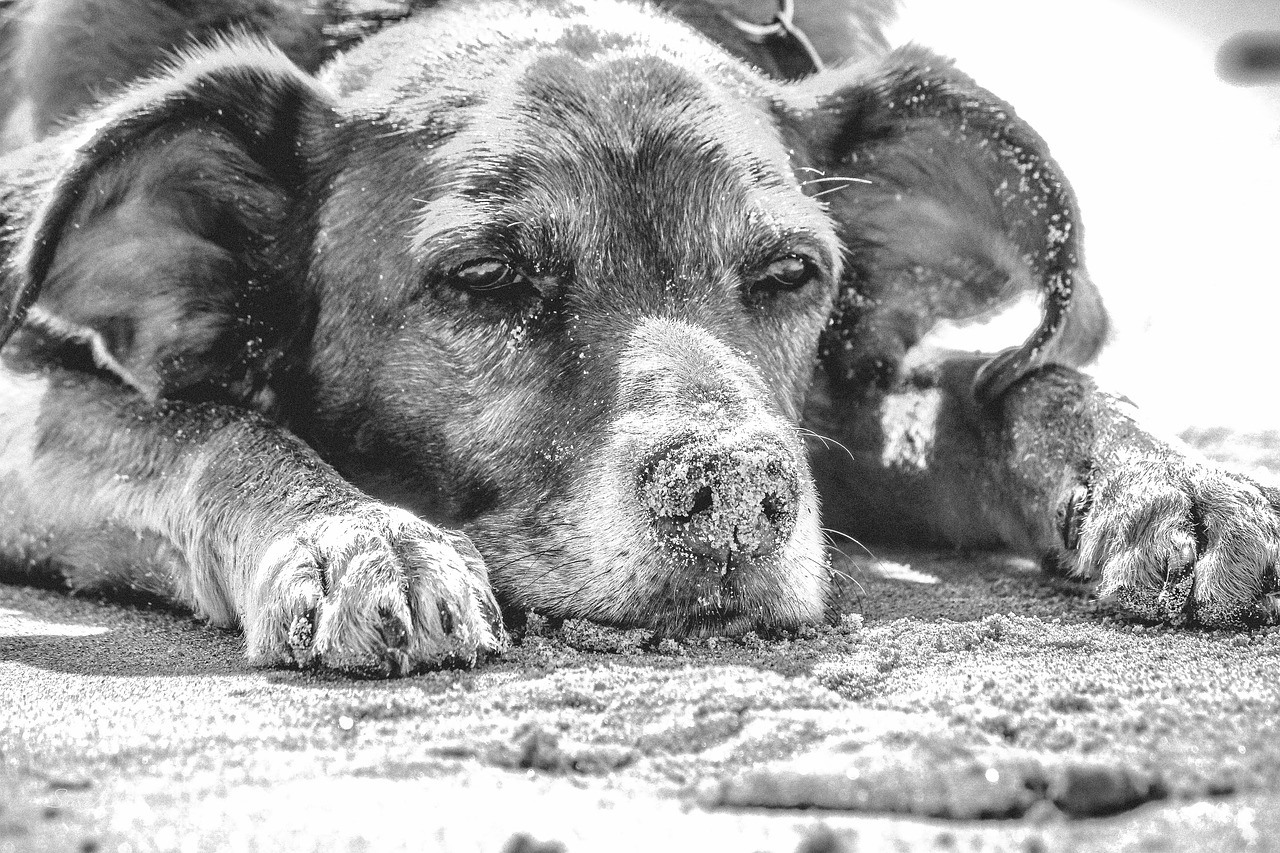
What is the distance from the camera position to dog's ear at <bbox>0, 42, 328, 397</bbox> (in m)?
3.18

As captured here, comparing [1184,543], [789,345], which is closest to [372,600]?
[789,345]

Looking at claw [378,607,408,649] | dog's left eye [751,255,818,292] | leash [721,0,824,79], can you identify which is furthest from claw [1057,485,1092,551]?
leash [721,0,824,79]

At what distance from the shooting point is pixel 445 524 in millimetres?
3121

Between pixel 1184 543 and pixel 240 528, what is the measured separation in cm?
202

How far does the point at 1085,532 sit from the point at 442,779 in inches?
73.5

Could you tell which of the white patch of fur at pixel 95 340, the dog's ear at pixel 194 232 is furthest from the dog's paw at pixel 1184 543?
the white patch of fur at pixel 95 340

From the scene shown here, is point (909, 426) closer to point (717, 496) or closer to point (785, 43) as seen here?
point (785, 43)

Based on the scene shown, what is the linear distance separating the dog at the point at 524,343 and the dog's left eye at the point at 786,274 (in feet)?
0.04

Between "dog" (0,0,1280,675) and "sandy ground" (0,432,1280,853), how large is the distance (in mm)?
218

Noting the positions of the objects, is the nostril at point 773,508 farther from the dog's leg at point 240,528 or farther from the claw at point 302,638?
the claw at point 302,638

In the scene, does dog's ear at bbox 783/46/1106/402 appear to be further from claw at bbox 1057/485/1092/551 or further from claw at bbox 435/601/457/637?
claw at bbox 435/601/457/637

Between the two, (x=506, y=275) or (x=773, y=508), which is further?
(x=506, y=275)

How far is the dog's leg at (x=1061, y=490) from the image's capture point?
2.66m

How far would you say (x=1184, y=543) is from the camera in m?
2.70
